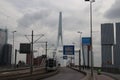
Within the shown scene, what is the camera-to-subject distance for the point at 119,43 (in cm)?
9056

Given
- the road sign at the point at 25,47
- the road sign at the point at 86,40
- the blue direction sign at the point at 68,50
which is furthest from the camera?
the blue direction sign at the point at 68,50

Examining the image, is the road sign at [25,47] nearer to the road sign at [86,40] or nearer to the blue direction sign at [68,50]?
the blue direction sign at [68,50]

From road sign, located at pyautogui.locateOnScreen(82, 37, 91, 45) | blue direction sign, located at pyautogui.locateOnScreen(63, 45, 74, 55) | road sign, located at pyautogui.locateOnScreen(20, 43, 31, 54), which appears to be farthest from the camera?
blue direction sign, located at pyautogui.locateOnScreen(63, 45, 74, 55)

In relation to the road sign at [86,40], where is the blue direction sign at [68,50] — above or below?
below

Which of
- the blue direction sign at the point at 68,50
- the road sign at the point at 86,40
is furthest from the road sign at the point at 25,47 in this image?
the road sign at the point at 86,40

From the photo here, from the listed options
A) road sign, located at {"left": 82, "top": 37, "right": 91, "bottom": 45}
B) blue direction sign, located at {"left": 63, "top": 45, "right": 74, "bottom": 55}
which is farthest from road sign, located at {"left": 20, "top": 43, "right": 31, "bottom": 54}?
road sign, located at {"left": 82, "top": 37, "right": 91, "bottom": 45}

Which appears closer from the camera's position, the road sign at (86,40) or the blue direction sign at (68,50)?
the road sign at (86,40)

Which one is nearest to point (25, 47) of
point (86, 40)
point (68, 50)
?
point (68, 50)

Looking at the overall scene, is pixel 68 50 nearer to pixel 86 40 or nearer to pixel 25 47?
pixel 25 47

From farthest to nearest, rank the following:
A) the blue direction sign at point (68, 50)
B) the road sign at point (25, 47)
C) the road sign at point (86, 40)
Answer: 1. the blue direction sign at point (68, 50)
2. the road sign at point (25, 47)
3. the road sign at point (86, 40)

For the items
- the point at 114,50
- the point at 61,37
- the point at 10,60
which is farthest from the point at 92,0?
the point at 61,37

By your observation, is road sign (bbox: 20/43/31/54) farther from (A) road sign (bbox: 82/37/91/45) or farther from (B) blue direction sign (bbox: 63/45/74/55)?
(A) road sign (bbox: 82/37/91/45)

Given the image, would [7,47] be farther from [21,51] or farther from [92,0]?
[92,0]

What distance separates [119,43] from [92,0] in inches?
1946
